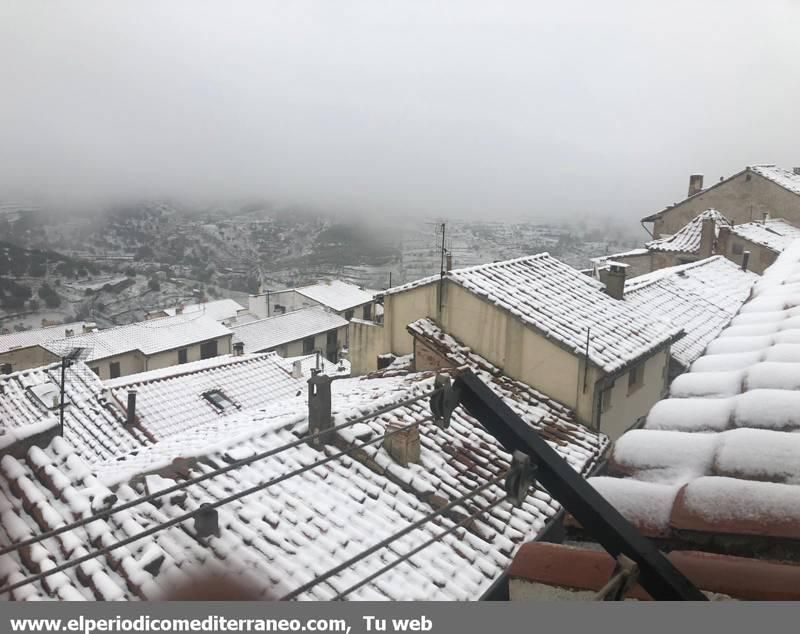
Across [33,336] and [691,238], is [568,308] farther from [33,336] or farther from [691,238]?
[33,336]

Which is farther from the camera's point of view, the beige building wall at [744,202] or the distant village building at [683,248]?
the beige building wall at [744,202]

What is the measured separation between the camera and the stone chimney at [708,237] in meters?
17.1

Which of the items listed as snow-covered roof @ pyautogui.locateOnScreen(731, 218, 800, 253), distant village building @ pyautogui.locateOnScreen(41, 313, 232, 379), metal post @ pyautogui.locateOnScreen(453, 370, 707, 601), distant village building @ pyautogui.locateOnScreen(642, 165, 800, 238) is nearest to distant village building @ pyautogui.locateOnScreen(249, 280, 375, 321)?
distant village building @ pyautogui.locateOnScreen(41, 313, 232, 379)

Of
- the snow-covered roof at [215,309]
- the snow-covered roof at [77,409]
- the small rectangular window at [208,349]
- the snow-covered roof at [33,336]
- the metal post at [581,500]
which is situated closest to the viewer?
the metal post at [581,500]

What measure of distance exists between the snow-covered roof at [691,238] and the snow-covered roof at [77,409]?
14711 millimetres

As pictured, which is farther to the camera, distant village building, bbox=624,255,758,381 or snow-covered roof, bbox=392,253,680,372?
Answer: distant village building, bbox=624,255,758,381

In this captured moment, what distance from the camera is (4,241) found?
82.3 feet

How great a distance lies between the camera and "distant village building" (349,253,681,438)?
24.2 feet

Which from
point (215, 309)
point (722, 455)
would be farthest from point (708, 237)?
point (215, 309)

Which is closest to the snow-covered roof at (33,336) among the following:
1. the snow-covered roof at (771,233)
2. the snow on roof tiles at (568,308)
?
the snow on roof tiles at (568,308)

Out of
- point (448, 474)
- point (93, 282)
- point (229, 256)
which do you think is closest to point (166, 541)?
point (448, 474)

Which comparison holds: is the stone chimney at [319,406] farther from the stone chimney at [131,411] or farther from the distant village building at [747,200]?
the distant village building at [747,200]

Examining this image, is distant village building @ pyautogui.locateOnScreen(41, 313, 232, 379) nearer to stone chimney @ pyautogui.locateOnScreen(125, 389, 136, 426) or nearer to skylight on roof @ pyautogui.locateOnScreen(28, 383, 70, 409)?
skylight on roof @ pyautogui.locateOnScreen(28, 383, 70, 409)

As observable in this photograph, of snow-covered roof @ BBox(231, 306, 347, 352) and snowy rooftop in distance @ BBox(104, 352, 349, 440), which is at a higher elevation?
snowy rooftop in distance @ BBox(104, 352, 349, 440)
